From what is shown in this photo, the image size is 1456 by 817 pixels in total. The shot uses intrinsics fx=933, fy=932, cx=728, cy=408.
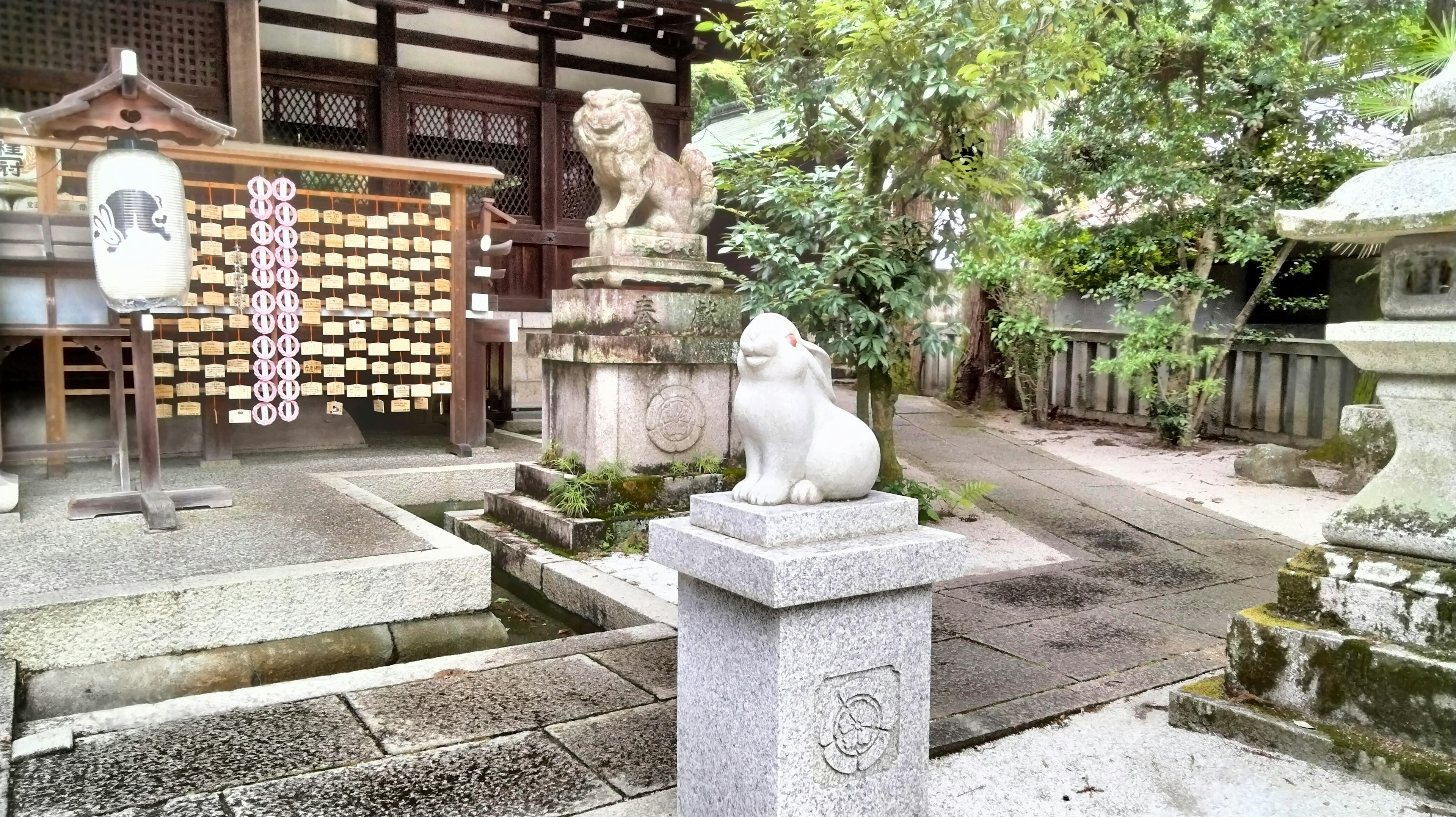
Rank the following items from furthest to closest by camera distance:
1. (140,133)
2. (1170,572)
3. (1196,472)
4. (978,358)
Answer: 1. (978,358)
2. (1196,472)
3. (1170,572)
4. (140,133)

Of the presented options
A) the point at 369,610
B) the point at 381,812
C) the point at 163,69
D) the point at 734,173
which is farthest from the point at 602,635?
the point at 163,69

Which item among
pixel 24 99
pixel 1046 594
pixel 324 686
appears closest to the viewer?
pixel 324 686

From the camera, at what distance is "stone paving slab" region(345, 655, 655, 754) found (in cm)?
366

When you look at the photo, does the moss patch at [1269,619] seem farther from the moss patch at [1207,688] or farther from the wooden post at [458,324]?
the wooden post at [458,324]

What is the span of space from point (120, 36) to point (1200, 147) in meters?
11.2

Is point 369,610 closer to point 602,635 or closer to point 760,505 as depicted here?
point 602,635

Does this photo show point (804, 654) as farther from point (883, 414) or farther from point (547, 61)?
point (547, 61)

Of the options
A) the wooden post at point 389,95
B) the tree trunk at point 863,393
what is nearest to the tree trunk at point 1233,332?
the tree trunk at point 863,393

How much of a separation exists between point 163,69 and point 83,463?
3973 millimetres

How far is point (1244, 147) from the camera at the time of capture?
10.2m

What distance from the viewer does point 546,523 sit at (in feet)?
22.5

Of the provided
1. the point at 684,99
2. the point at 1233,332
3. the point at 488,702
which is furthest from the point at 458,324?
the point at 1233,332

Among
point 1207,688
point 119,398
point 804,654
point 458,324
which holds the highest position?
point 458,324

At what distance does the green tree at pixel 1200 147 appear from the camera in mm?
9758
